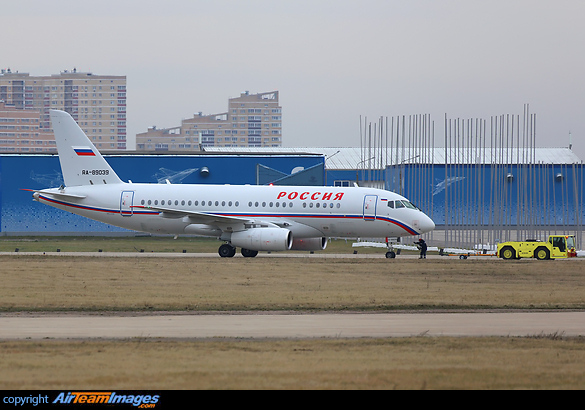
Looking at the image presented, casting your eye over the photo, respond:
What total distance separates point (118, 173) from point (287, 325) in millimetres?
54736

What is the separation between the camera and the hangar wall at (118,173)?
236 ft

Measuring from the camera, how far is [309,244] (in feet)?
158

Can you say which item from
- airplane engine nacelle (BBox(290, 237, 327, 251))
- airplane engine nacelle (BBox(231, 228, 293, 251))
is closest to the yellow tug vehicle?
airplane engine nacelle (BBox(290, 237, 327, 251))

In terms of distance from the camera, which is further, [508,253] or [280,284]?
[508,253]

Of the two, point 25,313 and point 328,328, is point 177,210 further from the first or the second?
point 328,328

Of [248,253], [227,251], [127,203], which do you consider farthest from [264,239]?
[127,203]

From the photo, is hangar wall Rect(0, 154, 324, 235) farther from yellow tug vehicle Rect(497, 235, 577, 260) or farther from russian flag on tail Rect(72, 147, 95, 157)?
yellow tug vehicle Rect(497, 235, 577, 260)

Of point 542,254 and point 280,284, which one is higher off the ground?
point 542,254

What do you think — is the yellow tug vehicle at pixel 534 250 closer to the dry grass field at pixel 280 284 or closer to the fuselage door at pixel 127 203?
the dry grass field at pixel 280 284

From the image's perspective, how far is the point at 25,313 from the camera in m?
22.8

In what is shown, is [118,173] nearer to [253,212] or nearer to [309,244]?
[253,212]

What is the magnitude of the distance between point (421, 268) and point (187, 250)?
62.9 ft

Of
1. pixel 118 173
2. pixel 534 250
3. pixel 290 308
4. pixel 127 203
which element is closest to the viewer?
pixel 290 308
